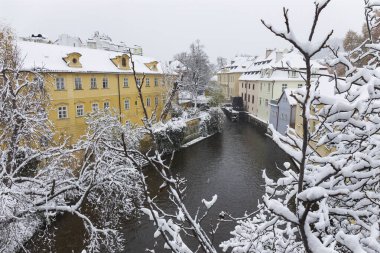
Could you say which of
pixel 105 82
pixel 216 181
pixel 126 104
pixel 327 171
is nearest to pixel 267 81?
pixel 126 104

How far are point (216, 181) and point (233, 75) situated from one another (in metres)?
48.1

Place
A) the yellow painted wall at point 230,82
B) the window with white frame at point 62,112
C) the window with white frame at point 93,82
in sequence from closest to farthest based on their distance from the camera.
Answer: the window with white frame at point 62,112, the window with white frame at point 93,82, the yellow painted wall at point 230,82

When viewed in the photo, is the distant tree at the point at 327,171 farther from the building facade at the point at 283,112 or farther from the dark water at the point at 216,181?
the building facade at the point at 283,112

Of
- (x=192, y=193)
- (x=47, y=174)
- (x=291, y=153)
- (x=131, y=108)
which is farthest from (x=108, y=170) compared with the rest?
(x=131, y=108)

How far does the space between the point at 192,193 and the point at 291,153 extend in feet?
59.0

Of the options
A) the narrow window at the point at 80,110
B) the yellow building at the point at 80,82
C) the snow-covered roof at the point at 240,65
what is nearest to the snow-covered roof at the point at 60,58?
the yellow building at the point at 80,82

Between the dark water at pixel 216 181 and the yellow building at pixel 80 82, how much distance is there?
21.6 feet

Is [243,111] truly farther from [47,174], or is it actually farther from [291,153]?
[291,153]

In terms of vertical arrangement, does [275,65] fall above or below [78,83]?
above

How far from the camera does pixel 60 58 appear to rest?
982 inches

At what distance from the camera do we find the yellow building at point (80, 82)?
23.4m

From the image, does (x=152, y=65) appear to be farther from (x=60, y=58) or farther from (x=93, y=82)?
(x=60, y=58)

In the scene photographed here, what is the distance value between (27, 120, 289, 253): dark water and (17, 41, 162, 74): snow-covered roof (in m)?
9.54

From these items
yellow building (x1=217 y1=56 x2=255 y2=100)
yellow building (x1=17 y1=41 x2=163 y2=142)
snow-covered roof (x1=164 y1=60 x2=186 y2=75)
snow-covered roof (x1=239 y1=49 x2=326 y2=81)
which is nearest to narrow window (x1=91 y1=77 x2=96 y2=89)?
yellow building (x1=17 y1=41 x2=163 y2=142)
